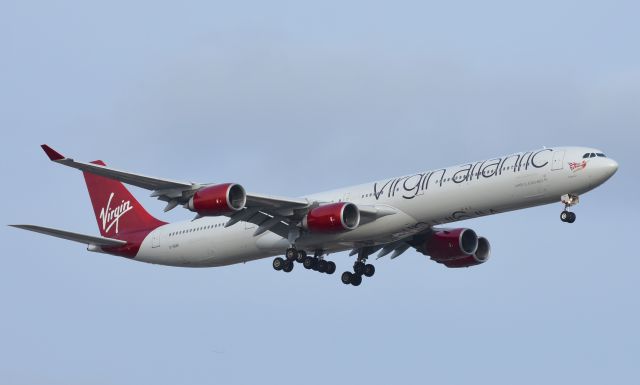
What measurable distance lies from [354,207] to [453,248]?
806 centimetres

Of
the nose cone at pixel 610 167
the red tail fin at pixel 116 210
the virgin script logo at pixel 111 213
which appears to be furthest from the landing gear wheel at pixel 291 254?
the nose cone at pixel 610 167

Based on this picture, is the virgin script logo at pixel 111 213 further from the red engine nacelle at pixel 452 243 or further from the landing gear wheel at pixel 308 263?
the red engine nacelle at pixel 452 243

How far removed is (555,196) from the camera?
2266 inches

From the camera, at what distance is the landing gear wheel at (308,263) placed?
208ft

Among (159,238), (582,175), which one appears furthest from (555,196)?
(159,238)

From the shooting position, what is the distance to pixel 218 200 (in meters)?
57.7

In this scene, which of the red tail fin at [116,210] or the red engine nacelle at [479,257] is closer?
the red engine nacelle at [479,257]

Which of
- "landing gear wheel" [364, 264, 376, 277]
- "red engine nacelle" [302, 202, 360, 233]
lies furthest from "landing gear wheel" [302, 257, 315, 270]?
"landing gear wheel" [364, 264, 376, 277]

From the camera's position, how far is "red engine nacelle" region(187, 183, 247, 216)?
57.7 metres

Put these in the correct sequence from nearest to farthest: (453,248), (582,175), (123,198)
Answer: (582,175) < (453,248) < (123,198)

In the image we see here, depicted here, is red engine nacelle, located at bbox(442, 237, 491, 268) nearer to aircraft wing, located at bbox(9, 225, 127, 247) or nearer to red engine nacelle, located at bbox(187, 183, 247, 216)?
red engine nacelle, located at bbox(187, 183, 247, 216)

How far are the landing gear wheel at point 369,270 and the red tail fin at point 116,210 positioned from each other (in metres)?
10.6

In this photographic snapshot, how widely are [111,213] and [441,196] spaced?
21.1 meters

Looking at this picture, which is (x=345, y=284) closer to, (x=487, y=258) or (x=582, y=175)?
(x=487, y=258)
